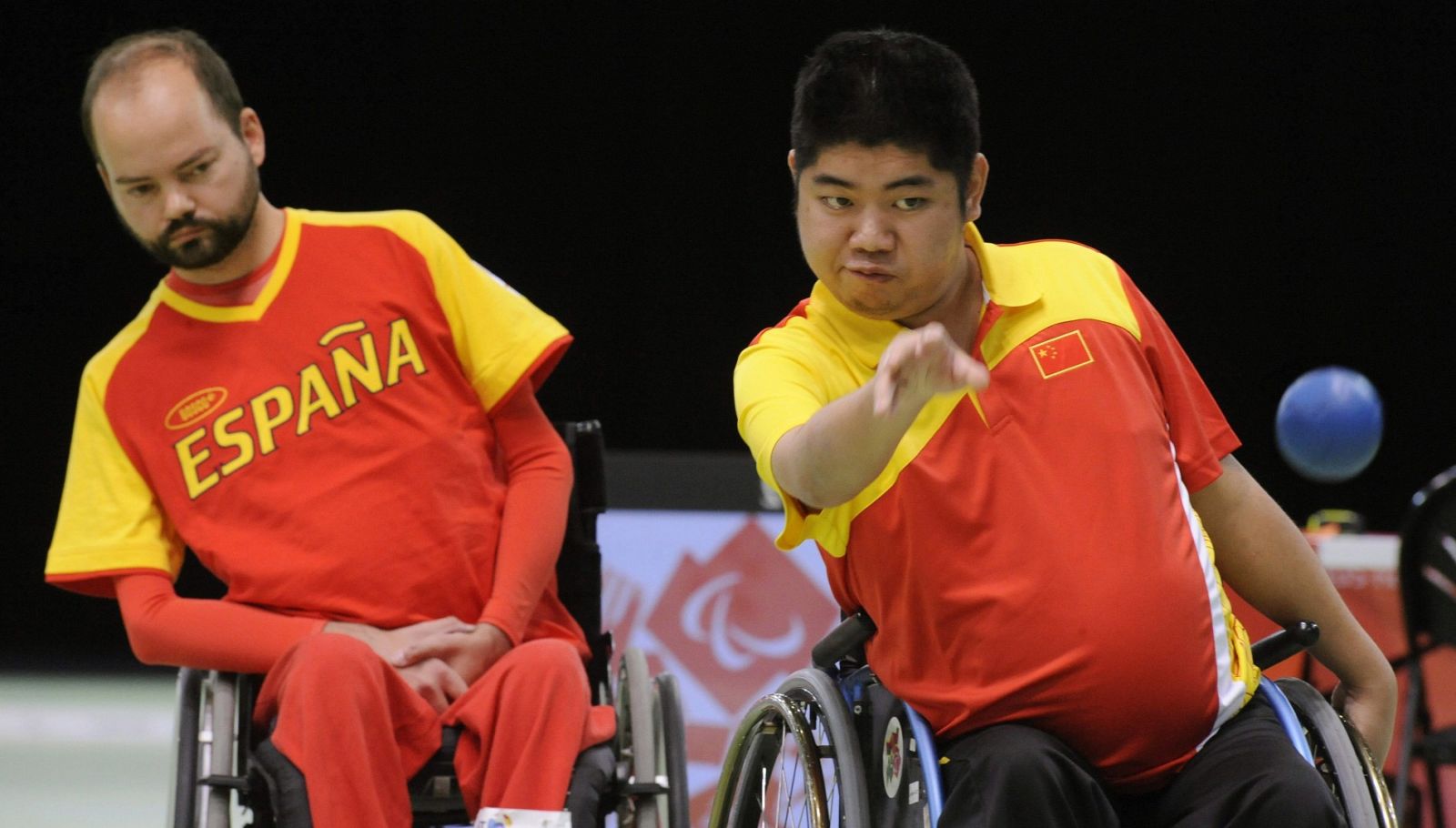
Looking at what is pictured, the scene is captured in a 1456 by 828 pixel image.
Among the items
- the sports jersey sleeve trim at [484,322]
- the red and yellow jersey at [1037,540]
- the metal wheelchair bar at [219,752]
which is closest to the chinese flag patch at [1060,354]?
the red and yellow jersey at [1037,540]

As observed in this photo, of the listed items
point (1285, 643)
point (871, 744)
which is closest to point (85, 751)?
point (871, 744)

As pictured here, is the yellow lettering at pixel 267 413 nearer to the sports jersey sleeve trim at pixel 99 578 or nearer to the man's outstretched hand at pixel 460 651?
the sports jersey sleeve trim at pixel 99 578

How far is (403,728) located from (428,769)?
7 cm

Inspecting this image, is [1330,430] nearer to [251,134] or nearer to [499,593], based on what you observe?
[499,593]

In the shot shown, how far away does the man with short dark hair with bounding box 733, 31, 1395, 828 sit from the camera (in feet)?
5.29

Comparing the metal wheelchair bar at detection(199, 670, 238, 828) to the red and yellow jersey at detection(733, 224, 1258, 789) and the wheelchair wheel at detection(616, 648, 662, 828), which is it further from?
the red and yellow jersey at detection(733, 224, 1258, 789)

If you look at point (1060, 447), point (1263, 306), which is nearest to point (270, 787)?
point (1060, 447)

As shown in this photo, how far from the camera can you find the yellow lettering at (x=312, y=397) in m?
2.28

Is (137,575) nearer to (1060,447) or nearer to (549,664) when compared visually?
(549,664)

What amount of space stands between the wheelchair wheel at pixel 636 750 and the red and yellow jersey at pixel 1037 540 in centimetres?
50

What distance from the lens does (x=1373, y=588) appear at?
3258 mm

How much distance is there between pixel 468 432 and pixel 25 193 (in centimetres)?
415

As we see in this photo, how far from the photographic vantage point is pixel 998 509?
166 cm

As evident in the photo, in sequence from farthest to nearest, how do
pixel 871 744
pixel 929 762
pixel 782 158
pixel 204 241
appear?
pixel 782 158, pixel 204 241, pixel 871 744, pixel 929 762
